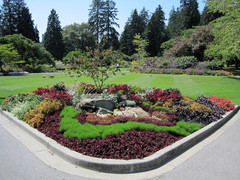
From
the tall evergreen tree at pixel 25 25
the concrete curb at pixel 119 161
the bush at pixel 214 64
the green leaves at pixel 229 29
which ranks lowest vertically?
the concrete curb at pixel 119 161

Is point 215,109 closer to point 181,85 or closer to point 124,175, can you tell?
point 124,175

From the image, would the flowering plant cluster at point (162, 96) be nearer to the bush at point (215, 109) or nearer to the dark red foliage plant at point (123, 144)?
the bush at point (215, 109)

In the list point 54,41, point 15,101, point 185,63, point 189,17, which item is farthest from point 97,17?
point 15,101

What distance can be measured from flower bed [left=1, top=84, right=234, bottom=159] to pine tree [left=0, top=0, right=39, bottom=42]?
145ft

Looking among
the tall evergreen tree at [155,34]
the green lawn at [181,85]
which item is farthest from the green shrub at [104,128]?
the tall evergreen tree at [155,34]

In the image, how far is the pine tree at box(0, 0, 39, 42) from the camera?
44406 millimetres

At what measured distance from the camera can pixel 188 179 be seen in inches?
121

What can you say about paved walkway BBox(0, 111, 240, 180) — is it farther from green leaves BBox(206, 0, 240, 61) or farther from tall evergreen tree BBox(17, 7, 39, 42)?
tall evergreen tree BBox(17, 7, 39, 42)

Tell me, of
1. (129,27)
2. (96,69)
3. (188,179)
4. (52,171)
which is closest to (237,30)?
(96,69)

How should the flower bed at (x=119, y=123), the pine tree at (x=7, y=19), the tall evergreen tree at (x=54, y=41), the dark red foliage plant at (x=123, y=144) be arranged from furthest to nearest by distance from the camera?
1. the tall evergreen tree at (x=54, y=41)
2. the pine tree at (x=7, y=19)
3. the flower bed at (x=119, y=123)
4. the dark red foliage plant at (x=123, y=144)

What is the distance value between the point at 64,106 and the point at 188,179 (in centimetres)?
487

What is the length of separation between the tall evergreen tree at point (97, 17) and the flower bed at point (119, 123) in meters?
48.9

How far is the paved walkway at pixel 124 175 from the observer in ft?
10.4

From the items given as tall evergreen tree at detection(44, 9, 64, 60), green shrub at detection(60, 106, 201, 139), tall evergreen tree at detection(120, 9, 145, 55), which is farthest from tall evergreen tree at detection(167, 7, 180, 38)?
green shrub at detection(60, 106, 201, 139)
